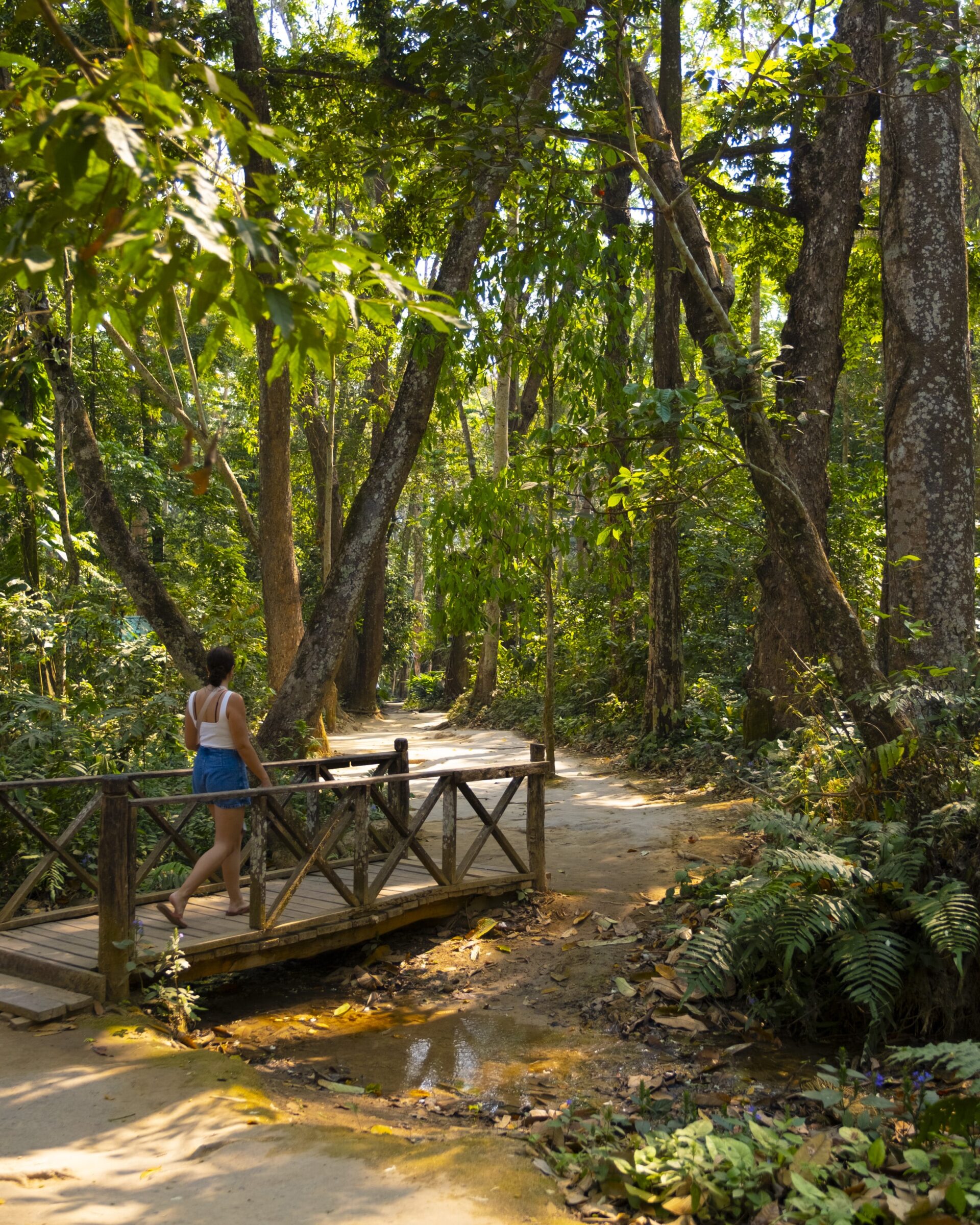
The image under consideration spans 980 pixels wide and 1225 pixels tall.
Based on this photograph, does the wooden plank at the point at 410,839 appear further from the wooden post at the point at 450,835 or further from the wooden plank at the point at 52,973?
the wooden plank at the point at 52,973

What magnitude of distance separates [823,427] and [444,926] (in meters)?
7.15

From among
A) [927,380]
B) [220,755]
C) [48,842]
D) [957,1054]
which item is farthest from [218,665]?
[927,380]

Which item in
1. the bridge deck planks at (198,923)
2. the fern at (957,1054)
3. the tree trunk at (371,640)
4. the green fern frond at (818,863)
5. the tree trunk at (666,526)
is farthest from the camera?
the tree trunk at (371,640)

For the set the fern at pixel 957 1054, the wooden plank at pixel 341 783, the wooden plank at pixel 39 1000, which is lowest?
the wooden plank at pixel 39 1000

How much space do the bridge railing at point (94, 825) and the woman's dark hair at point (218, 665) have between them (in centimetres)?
78

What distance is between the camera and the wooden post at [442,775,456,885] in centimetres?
775

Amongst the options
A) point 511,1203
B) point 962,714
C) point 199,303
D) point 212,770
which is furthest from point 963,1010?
point 199,303

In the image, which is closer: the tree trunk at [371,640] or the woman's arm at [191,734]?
the woman's arm at [191,734]

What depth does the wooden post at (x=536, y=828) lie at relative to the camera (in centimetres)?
837

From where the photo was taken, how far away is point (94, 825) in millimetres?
8414

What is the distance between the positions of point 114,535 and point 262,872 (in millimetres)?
5549

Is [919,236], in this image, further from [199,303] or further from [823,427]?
[199,303]

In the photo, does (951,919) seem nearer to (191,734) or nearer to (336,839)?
(336,839)

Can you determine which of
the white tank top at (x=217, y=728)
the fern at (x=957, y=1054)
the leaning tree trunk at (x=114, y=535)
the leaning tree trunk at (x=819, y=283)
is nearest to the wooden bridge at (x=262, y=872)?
the white tank top at (x=217, y=728)
